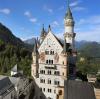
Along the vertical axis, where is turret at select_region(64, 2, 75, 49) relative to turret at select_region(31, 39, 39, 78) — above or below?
above

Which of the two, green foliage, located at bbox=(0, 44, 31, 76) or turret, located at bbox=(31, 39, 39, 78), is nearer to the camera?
turret, located at bbox=(31, 39, 39, 78)

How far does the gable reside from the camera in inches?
2633

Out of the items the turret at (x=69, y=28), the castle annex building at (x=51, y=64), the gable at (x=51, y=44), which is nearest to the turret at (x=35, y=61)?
the castle annex building at (x=51, y=64)

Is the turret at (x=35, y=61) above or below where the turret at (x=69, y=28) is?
below

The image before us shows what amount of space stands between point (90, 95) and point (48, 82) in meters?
38.7

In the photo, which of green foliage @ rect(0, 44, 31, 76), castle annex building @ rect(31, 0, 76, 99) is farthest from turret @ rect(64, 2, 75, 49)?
green foliage @ rect(0, 44, 31, 76)

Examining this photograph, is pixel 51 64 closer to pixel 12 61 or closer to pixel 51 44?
pixel 51 44

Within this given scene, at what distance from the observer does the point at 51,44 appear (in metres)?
67.8

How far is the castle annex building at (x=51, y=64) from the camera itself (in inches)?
2611

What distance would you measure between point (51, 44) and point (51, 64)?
606 cm

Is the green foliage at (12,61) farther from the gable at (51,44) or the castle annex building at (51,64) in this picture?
the gable at (51,44)

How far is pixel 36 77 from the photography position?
7038 centimetres

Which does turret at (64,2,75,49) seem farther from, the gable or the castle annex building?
the gable

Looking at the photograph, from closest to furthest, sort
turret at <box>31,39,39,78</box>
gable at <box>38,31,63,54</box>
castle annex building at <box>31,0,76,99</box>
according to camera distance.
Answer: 1. castle annex building at <box>31,0,76,99</box>
2. gable at <box>38,31,63,54</box>
3. turret at <box>31,39,39,78</box>
